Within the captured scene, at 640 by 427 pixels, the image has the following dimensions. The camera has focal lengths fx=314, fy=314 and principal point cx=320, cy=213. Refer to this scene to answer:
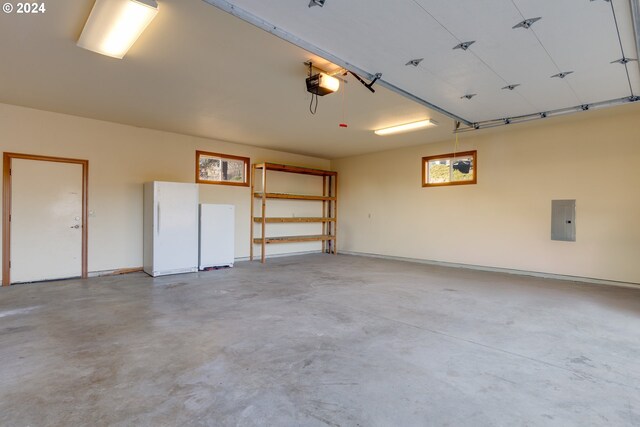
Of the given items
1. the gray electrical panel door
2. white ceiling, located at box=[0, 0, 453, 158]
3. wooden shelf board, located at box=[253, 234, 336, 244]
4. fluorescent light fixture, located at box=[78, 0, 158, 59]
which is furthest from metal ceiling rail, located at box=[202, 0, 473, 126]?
wooden shelf board, located at box=[253, 234, 336, 244]

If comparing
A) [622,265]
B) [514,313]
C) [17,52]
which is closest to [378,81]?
[514,313]

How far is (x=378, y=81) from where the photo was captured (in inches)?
144

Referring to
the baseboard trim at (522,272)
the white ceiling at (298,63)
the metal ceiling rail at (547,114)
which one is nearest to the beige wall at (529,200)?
the baseboard trim at (522,272)

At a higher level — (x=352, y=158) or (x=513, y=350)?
(x=352, y=158)

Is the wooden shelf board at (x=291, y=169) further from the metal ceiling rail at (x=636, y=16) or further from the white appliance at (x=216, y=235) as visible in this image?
the metal ceiling rail at (x=636, y=16)

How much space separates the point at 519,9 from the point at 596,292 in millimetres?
4479

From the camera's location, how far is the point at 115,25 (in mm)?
2693

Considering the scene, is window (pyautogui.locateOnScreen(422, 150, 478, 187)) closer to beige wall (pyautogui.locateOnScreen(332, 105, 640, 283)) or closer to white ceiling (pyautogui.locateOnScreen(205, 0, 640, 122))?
beige wall (pyautogui.locateOnScreen(332, 105, 640, 283))

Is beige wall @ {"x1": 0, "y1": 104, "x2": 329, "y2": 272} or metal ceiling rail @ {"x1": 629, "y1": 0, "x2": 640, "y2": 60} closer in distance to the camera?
metal ceiling rail @ {"x1": 629, "y1": 0, "x2": 640, "y2": 60}

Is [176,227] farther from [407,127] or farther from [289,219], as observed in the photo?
[407,127]

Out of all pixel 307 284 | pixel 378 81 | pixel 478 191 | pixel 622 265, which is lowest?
pixel 307 284

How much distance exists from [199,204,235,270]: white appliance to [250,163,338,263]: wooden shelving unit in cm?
99

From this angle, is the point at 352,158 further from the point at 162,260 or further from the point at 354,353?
the point at 354,353

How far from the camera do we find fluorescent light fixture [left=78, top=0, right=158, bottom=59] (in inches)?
96.2
